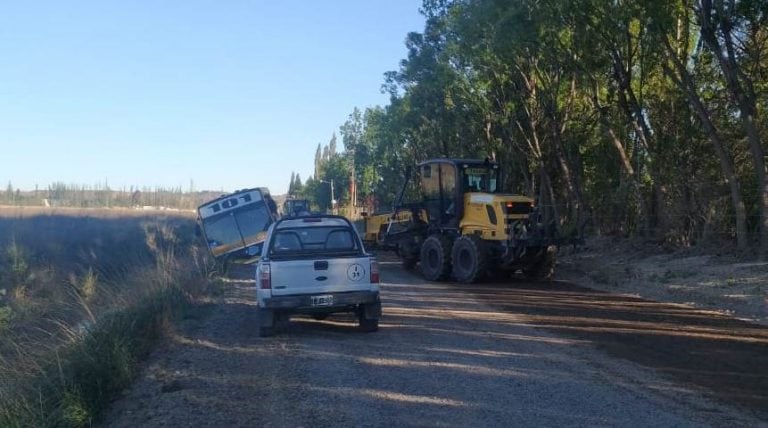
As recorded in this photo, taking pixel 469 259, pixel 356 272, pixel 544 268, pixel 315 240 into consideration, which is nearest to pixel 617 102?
pixel 544 268

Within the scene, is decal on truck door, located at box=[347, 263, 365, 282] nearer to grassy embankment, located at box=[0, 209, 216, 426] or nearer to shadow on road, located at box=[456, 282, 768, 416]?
grassy embankment, located at box=[0, 209, 216, 426]

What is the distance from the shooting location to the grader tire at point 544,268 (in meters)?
21.6

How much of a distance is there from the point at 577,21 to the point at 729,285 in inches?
315

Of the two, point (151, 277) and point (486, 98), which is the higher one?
point (486, 98)

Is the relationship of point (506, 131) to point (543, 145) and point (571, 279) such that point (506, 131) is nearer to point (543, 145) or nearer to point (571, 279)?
point (543, 145)

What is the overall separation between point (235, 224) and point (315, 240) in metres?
13.6

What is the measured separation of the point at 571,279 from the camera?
22359 mm

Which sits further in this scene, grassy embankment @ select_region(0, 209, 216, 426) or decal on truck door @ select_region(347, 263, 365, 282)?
decal on truck door @ select_region(347, 263, 365, 282)

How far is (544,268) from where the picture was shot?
859 inches

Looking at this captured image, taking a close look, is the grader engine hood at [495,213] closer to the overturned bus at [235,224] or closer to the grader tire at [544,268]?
the grader tire at [544,268]

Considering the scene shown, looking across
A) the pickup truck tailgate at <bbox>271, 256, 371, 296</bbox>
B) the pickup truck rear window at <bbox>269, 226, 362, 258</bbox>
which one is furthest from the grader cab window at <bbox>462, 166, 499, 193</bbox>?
the pickup truck tailgate at <bbox>271, 256, 371, 296</bbox>

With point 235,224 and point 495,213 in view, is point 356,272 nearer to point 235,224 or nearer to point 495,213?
point 495,213

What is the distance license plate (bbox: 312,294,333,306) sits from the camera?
12.2 metres

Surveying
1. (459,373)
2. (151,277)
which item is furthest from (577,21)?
(459,373)
